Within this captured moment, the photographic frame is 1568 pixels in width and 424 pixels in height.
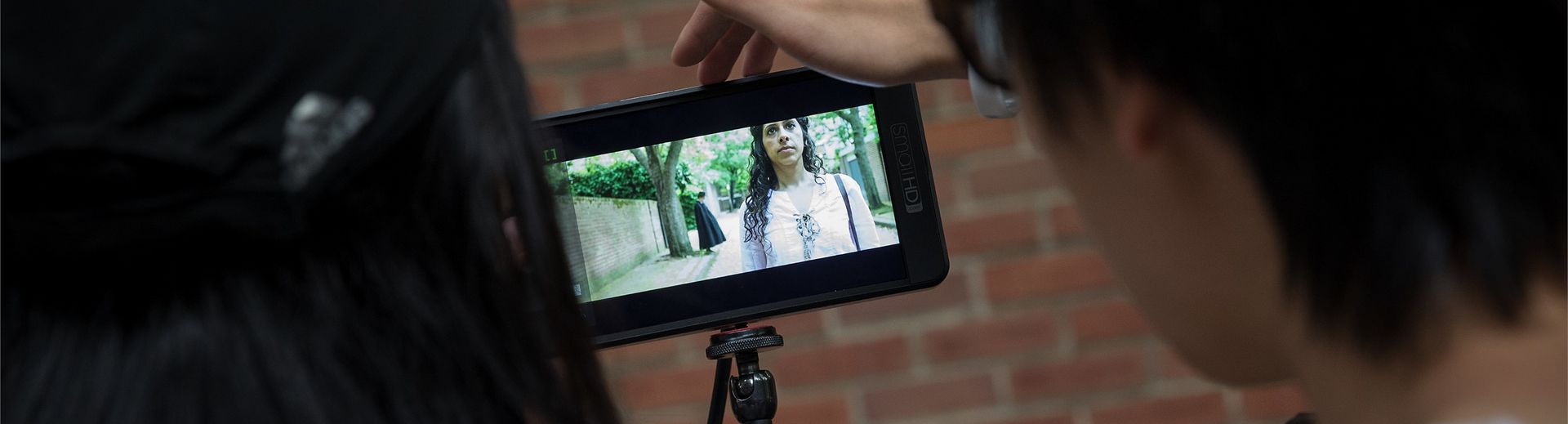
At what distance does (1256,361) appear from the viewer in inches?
15.9

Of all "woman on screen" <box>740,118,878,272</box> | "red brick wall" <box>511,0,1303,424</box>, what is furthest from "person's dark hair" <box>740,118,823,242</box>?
"red brick wall" <box>511,0,1303,424</box>

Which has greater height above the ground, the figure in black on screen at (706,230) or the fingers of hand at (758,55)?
the fingers of hand at (758,55)

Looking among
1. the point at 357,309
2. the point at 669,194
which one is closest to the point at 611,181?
the point at 669,194

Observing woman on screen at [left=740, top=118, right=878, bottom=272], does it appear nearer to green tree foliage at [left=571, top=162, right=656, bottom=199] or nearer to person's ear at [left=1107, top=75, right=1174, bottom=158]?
green tree foliage at [left=571, top=162, right=656, bottom=199]

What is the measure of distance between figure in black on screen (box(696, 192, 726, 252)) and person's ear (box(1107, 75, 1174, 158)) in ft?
1.39

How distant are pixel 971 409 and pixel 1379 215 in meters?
0.81

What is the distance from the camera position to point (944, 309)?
3.67 feet

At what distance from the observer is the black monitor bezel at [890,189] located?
75 centimetres

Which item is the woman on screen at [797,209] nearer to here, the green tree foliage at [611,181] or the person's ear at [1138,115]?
the green tree foliage at [611,181]

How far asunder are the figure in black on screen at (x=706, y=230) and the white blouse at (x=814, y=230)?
0.05 ft

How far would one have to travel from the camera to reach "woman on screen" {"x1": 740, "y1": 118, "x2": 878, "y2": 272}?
0.76 meters

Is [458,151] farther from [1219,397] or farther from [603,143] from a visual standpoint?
[1219,397]

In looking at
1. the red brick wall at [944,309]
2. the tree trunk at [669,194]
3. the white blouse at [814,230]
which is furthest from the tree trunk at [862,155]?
the red brick wall at [944,309]

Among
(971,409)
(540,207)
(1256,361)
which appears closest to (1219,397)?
(971,409)
